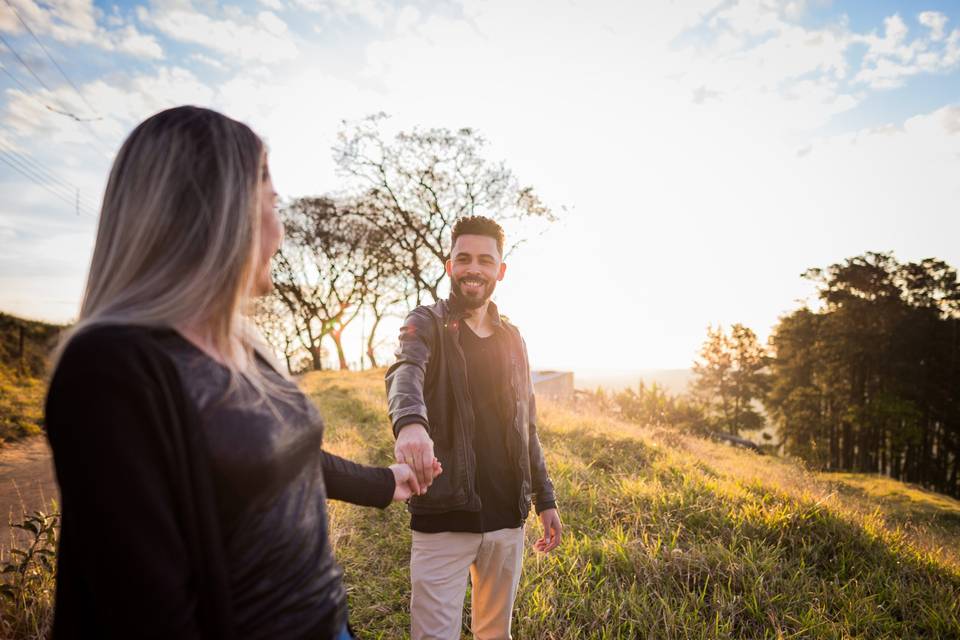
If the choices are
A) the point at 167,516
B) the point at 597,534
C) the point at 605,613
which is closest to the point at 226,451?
the point at 167,516

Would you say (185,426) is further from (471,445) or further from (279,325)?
(279,325)

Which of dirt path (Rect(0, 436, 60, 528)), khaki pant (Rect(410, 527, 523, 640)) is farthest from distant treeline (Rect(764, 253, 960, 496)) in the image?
dirt path (Rect(0, 436, 60, 528))

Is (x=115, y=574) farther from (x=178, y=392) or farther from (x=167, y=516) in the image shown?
(x=178, y=392)

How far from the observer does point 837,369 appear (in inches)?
1198

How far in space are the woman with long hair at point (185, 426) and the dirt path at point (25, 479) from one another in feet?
19.8

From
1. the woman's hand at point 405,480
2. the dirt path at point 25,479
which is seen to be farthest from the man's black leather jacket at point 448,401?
the dirt path at point 25,479

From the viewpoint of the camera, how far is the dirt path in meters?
6.04

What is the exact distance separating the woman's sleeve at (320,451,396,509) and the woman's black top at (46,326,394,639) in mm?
382

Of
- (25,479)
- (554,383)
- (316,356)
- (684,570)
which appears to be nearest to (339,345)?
(316,356)

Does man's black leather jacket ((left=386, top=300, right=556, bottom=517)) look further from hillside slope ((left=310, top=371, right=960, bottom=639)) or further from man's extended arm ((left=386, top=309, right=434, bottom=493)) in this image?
hillside slope ((left=310, top=371, right=960, bottom=639))

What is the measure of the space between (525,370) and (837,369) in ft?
117

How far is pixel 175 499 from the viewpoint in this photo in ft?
3.01

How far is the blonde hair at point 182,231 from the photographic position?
1.03m

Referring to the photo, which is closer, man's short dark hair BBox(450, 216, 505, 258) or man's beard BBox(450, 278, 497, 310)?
man's beard BBox(450, 278, 497, 310)
